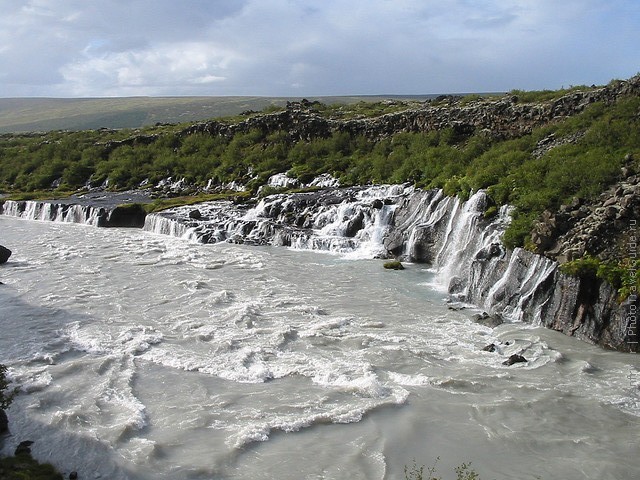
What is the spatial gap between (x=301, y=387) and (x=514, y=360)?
6215mm

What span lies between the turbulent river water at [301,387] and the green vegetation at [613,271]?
201 cm

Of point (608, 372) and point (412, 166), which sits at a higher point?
point (412, 166)

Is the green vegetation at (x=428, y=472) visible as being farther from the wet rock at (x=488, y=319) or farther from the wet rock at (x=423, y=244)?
the wet rock at (x=423, y=244)

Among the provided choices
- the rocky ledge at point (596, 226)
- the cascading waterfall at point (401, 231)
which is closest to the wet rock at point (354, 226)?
the cascading waterfall at point (401, 231)

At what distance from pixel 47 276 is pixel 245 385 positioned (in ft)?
56.6

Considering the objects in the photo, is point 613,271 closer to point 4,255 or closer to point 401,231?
point 401,231

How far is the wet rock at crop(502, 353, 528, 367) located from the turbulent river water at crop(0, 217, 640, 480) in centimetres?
18

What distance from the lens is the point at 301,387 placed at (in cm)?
1535

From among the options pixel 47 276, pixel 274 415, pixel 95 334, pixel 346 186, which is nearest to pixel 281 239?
pixel 346 186

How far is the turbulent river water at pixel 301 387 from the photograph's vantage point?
12.1m

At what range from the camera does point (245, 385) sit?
1553 cm

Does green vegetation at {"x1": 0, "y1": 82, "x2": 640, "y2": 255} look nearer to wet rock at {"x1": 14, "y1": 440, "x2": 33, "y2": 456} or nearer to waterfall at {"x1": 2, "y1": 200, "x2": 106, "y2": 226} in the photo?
waterfall at {"x1": 2, "y1": 200, "x2": 106, "y2": 226}

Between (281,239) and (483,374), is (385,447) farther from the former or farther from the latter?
(281,239)

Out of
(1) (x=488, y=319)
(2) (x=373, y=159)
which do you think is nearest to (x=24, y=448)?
(1) (x=488, y=319)
